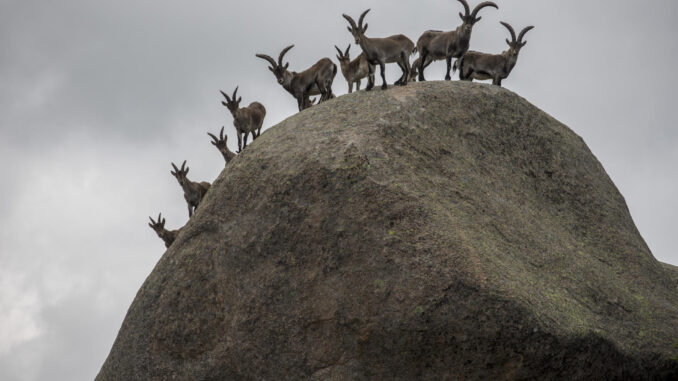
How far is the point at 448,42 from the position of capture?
49.7ft

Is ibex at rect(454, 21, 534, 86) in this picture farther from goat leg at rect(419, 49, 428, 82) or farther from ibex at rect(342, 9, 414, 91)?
ibex at rect(342, 9, 414, 91)

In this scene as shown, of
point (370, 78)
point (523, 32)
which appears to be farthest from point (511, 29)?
point (370, 78)

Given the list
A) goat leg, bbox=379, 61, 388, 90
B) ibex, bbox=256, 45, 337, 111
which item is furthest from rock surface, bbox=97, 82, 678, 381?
ibex, bbox=256, 45, 337, 111

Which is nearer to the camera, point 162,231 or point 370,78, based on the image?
point 370,78

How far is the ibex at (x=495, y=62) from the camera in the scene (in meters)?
15.9

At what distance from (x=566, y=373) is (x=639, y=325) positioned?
7.16 ft

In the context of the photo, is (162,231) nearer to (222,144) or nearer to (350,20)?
(222,144)

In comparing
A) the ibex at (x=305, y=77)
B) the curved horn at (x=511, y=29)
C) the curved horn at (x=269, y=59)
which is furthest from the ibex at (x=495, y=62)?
the curved horn at (x=269, y=59)

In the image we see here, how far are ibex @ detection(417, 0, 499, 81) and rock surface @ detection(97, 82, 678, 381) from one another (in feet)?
4.79

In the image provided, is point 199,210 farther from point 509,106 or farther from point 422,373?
point 509,106

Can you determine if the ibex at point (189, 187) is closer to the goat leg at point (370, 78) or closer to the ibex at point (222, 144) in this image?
the ibex at point (222, 144)

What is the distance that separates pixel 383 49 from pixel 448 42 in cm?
137

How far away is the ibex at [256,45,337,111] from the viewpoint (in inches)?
681

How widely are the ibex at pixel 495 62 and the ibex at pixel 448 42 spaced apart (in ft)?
2.27
